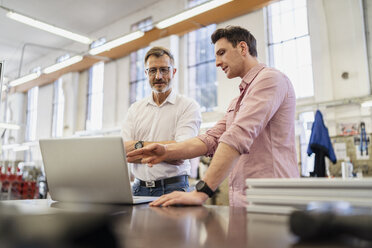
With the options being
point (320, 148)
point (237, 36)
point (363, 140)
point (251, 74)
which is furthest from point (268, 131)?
point (363, 140)

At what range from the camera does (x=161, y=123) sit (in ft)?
7.09

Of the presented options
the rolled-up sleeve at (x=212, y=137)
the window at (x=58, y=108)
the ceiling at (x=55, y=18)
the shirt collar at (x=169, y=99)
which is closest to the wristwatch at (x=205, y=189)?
the rolled-up sleeve at (x=212, y=137)

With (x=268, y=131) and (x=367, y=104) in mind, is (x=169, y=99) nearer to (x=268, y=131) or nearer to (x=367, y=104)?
(x=268, y=131)

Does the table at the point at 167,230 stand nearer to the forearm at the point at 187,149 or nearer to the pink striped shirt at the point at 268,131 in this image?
the pink striped shirt at the point at 268,131

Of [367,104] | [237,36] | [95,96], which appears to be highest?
[95,96]

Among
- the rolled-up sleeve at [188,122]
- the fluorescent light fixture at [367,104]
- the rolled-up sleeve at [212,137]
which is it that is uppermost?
the fluorescent light fixture at [367,104]

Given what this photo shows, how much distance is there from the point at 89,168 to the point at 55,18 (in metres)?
9.85

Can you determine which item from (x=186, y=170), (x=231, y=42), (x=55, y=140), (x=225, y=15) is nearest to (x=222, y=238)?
(x=55, y=140)

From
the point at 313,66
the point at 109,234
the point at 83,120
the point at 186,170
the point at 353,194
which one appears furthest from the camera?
the point at 83,120

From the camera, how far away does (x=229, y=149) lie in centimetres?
118

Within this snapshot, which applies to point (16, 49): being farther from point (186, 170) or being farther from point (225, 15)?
point (186, 170)

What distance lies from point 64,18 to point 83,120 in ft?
10.7

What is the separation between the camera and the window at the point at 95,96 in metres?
10.3

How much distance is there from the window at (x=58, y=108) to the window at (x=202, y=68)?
5.57 metres
